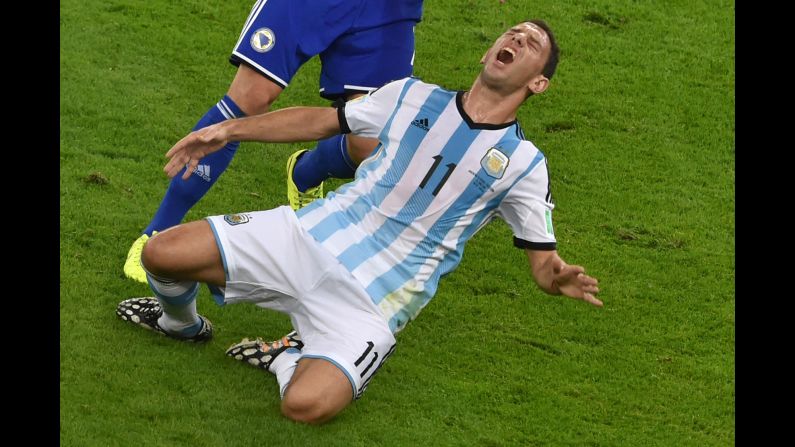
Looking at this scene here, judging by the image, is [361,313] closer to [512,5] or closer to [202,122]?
[202,122]

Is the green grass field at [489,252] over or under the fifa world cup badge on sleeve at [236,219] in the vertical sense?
under

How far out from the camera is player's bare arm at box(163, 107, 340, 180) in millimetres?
4758

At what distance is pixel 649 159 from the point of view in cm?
731

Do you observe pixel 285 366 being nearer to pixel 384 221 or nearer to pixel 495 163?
pixel 384 221

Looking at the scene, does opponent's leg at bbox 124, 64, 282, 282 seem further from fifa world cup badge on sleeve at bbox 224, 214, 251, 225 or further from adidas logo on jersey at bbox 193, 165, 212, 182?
fifa world cup badge on sleeve at bbox 224, 214, 251, 225

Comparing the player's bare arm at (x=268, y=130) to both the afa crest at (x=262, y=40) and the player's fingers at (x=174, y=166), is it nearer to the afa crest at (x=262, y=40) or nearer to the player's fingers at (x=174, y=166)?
the player's fingers at (x=174, y=166)

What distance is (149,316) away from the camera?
5188 millimetres

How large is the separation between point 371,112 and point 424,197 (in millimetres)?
379

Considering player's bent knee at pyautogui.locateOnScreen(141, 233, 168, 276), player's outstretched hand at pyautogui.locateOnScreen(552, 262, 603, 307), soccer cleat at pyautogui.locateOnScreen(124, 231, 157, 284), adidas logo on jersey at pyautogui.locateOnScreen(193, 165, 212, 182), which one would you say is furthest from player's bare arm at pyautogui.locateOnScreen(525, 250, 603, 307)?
soccer cleat at pyautogui.locateOnScreen(124, 231, 157, 284)

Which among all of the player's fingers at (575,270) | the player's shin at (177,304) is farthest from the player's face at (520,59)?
the player's shin at (177,304)

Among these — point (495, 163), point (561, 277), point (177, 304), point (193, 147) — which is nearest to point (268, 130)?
point (193, 147)

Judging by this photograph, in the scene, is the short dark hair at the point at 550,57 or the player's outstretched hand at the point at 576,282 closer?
the player's outstretched hand at the point at 576,282

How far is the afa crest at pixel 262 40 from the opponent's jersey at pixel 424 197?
0.80m

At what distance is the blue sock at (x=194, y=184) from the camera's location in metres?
5.53
